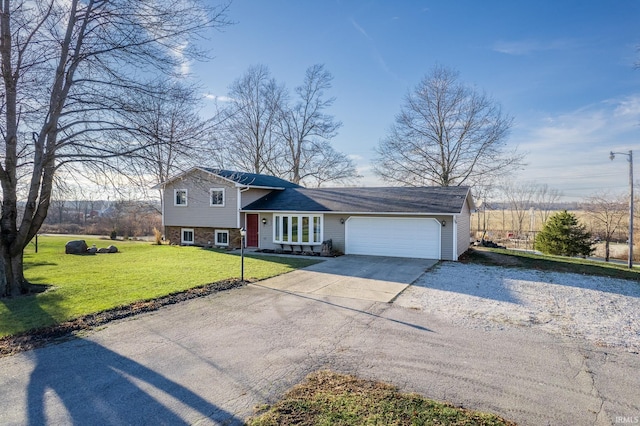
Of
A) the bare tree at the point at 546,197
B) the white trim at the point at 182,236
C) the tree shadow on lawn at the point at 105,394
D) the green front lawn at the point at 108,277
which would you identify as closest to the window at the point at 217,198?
the white trim at the point at 182,236

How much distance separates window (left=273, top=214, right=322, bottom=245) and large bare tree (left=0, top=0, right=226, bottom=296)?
9.51m

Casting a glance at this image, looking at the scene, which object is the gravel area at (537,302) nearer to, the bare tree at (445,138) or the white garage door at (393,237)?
the white garage door at (393,237)

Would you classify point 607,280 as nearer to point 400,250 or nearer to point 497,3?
point 400,250

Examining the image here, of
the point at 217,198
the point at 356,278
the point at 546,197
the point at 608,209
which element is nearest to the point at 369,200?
the point at 356,278

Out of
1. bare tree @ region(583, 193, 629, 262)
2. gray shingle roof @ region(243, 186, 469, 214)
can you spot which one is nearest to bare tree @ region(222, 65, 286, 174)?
gray shingle roof @ region(243, 186, 469, 214)

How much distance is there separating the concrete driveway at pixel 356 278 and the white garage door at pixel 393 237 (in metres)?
0.67

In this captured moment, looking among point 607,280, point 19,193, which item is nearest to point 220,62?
point 19,193

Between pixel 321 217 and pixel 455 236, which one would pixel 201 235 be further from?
pixel 455 236

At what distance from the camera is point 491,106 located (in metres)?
23.2

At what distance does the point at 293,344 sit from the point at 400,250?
10090 millimetres

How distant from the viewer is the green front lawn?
21.9ft

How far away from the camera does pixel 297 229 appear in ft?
53.6

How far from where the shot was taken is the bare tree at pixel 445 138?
23.3 metres

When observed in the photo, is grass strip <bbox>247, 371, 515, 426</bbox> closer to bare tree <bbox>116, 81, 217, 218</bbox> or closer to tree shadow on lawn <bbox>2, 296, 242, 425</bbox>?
tree shadow on lawn <bbox>2, 296, 242, 425</bbox>
